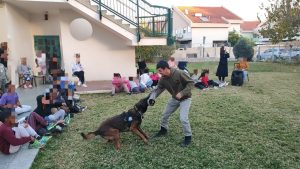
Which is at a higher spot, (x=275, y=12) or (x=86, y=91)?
(x=275, y=12)

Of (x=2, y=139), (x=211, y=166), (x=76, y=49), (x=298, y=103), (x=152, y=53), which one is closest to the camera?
(x=211, y=166)

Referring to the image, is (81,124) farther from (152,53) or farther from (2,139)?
(152,53)

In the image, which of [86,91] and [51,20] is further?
[51,20]

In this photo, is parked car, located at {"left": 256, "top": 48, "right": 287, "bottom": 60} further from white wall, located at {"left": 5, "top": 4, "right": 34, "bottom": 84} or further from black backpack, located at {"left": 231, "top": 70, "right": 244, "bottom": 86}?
white wall, located at {"left": 5, "top": 4, "right": 34, "bottom": 84}

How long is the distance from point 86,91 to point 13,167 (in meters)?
6.46

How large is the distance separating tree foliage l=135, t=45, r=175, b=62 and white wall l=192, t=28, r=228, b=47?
16.6 meters

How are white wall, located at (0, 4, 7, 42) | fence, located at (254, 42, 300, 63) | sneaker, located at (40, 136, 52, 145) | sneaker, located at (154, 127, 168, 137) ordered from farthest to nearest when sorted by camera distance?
fence, located at (254, 42, 300, 63)
white wall, located at (0, 4, 7, 42)
sneaker, located at (154, 127, 168, 137)
sneaker, located at (40, 136, 52, 145)

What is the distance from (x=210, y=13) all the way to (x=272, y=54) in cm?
2356

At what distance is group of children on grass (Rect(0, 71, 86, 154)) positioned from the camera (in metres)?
4.98

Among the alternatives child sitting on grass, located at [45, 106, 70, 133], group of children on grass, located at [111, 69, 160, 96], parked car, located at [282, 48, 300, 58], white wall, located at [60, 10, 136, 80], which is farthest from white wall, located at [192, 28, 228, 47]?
child sitting on grass, located at [45, 106, 70, 133]

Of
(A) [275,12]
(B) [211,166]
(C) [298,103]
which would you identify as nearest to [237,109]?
(C) [298,103]

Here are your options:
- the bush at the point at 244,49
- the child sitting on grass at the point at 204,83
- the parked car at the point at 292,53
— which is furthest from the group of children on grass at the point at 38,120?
the bush at the point at 244,49

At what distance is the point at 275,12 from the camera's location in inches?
923

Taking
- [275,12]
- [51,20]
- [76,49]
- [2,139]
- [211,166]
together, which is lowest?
[211,166]
